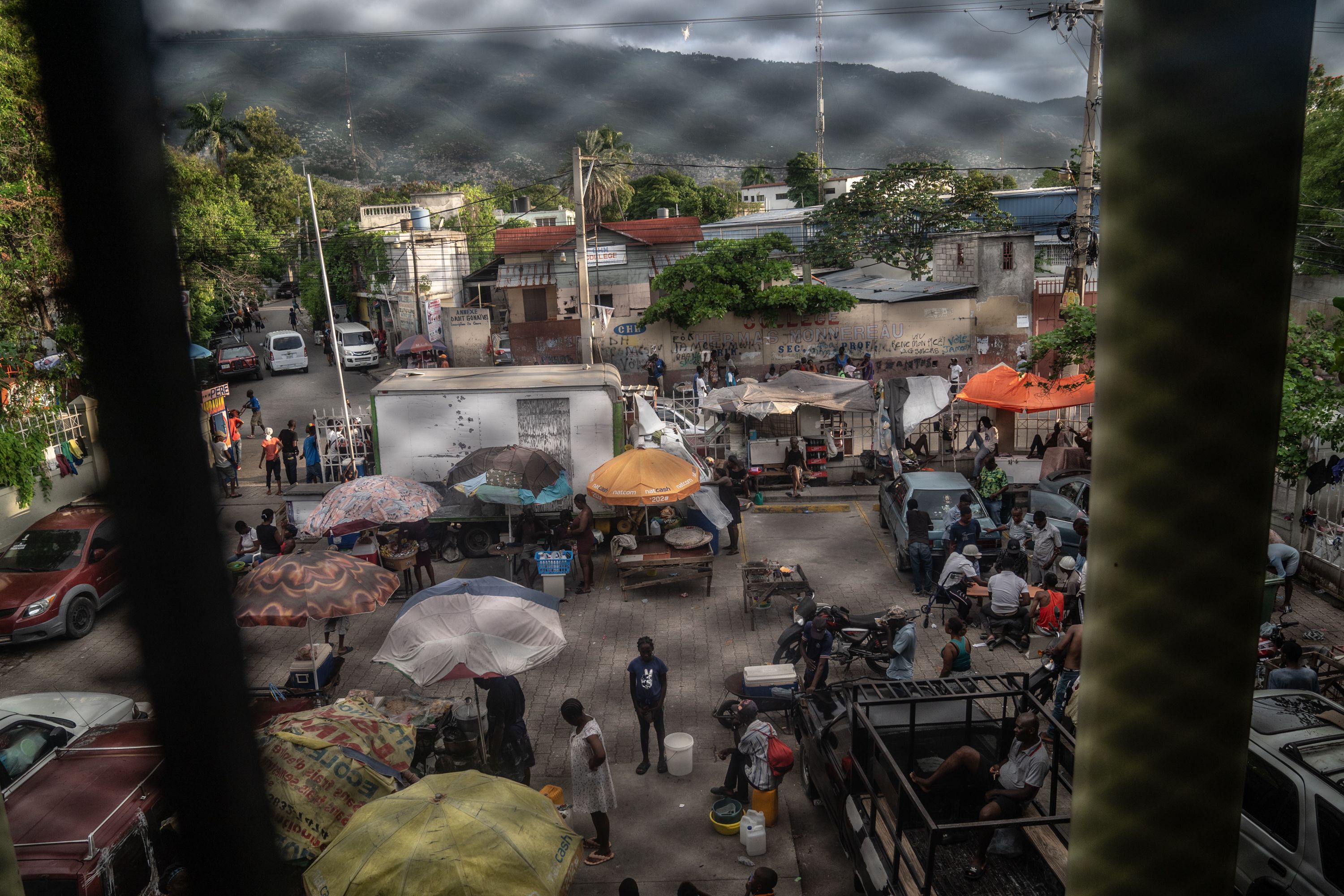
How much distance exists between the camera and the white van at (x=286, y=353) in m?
31.8

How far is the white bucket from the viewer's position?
8.51m

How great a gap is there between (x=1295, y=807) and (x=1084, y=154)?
40.9ft

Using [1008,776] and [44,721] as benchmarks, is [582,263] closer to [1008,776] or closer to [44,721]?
[44,721]

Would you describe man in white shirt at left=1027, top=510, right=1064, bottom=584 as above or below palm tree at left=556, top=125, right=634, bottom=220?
below

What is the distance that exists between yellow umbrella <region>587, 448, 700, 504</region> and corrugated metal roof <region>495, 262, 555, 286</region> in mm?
21826

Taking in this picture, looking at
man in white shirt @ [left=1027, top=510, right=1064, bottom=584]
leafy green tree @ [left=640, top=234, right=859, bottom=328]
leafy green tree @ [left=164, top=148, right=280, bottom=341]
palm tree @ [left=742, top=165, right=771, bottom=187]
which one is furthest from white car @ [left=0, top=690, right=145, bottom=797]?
palm tree @ [left=742, top=165, right=771, bottom=187]

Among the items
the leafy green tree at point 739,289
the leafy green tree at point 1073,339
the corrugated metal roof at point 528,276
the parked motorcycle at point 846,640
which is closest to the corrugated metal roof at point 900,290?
the leafy green tree at point 739,289

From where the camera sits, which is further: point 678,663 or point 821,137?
point 821,137

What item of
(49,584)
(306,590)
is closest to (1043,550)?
(306,590)

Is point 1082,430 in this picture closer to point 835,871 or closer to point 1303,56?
point 835,871

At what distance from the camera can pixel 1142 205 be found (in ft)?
2.06

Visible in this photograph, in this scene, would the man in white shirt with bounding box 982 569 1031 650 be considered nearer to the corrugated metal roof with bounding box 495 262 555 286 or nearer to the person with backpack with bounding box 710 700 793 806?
the person with backpack with bounding box 710 700 793 806

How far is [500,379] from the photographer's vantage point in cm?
1552

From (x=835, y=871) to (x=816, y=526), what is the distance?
928 centimetres
